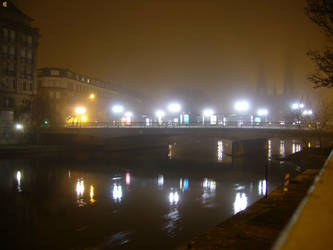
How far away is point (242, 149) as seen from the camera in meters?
58.7

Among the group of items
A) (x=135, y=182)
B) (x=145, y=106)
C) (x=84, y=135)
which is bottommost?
(x=135, y=182)

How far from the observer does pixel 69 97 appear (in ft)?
298

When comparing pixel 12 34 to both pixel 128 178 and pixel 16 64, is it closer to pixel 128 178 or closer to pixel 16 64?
pixel 16 64

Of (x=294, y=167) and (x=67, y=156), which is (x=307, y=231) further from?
(x=67, y=156)

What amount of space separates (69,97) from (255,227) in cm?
8664

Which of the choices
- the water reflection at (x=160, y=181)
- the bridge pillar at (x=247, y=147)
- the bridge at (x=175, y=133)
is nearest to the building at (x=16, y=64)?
the bridge at (x=175, y=133)

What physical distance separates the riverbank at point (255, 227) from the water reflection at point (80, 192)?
14.7 m

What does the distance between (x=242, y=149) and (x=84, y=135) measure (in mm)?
32068

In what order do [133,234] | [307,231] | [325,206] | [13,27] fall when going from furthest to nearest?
1. [13,27]
2. [133,234]
3. [325,206]
4. [307,231]

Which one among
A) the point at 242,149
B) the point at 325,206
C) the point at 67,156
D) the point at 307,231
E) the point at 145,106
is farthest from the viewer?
the point at 145,106

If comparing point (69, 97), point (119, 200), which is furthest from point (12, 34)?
point (119, 200)

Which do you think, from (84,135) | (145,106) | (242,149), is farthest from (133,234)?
(145,106)

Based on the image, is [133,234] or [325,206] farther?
[133,234]

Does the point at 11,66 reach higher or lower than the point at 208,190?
higher
